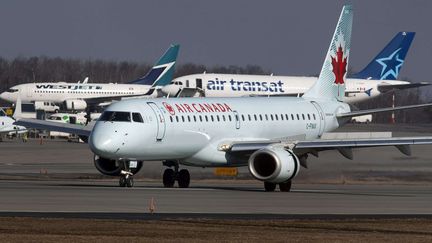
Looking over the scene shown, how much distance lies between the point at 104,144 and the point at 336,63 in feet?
52.9

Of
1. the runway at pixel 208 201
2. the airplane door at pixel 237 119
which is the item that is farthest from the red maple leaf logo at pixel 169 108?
the runway at pixel 208 201

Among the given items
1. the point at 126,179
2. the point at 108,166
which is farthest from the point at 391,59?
the point at 126,179

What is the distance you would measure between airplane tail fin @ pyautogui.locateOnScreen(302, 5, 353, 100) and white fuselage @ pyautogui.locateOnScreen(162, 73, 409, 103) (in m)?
71.0

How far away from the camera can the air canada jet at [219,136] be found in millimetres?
47312

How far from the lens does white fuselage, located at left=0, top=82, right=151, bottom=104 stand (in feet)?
493

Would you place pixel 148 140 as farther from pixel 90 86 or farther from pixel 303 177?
pixel 90 86

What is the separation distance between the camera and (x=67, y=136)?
4993 inches

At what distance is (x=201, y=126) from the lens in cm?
5031

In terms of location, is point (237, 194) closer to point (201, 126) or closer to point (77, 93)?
point (201, 126)

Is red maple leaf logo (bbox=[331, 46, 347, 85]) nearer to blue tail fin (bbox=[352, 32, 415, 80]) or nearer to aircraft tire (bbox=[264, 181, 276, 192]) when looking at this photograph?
aircraft tire (bbox=[264, 181, 276, 192])

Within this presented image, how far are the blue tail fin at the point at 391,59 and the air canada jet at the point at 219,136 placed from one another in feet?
207

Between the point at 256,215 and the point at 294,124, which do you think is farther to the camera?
the point at 294,124

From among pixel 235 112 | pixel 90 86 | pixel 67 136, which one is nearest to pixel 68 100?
pixel 90 86

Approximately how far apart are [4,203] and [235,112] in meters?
17.5
